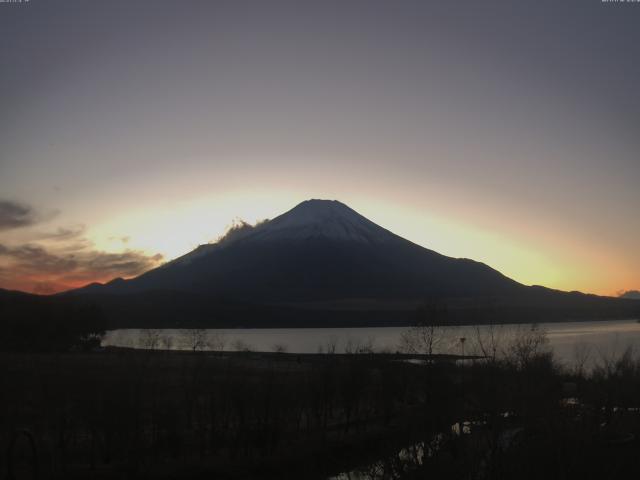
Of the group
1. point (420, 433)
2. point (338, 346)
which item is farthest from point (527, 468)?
point (338, 346)

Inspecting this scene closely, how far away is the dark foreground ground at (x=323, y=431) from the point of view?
11312 millimetres

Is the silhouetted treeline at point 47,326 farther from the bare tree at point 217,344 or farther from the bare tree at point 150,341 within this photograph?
the bare tree at point 217,344

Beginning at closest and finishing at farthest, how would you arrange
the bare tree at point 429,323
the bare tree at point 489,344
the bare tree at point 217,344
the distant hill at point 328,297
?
1. the bare tree at point 489,344
2. the bare tree at point 429,323
3. the bare tree at point 217,344
4. the distant hill at point 328,297

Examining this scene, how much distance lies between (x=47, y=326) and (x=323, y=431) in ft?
145

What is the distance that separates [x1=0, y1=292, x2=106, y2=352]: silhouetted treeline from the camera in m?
56.3

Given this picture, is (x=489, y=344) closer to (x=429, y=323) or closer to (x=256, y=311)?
(x=429, y=323)

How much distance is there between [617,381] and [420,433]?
1302 centimetres

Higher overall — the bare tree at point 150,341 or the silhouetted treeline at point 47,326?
the silhouetted treeline at point 47,326

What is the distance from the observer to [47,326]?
2335 inches

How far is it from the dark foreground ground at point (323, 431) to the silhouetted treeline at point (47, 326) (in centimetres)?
3068

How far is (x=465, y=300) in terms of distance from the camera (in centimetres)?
16838

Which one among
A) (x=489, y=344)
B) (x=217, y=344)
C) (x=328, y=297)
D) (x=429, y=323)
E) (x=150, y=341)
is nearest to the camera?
(x=429, y=323)

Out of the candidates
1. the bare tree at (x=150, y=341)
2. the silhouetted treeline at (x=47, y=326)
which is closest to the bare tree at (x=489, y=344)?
the bare tree at (x=150, y=341)

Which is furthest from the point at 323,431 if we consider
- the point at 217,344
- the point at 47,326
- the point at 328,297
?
the point at 328,297
